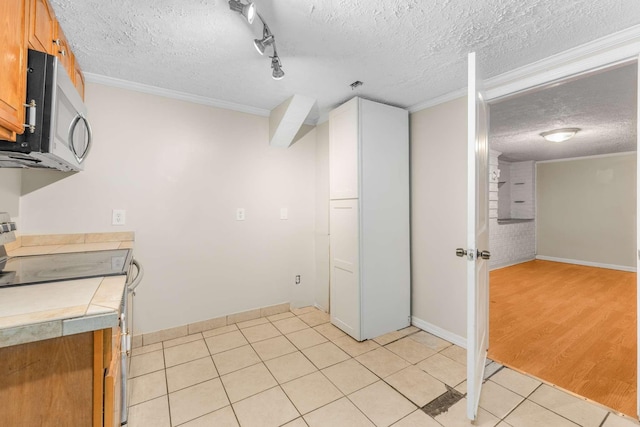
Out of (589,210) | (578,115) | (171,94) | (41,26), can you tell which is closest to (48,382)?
(41,26)

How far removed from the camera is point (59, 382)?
0.79 m

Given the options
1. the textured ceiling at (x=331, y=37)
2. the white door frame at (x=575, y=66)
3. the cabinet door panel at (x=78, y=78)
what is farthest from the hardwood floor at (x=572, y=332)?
the cabinet door panel at (x=78, y=78)

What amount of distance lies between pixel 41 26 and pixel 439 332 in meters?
3.19

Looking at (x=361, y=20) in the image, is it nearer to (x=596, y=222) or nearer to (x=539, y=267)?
(x=539, y=267)

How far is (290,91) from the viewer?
237 centimetres

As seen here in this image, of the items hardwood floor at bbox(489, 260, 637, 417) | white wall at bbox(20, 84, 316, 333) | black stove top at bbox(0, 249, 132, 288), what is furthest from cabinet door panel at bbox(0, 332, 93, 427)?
hardwood floor at bbox(489, 260, 637, 417)

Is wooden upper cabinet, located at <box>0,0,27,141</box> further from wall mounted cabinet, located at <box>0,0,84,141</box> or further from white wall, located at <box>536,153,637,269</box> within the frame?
white wall, located at <box>536,153,637,269</box>

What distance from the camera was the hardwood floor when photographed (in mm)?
1860

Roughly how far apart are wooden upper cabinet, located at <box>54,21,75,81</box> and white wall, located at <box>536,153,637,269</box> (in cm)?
770

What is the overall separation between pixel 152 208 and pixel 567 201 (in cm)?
736

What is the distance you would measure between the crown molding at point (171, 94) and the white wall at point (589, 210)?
6.33 metres

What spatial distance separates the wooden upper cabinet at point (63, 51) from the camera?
1.40 m

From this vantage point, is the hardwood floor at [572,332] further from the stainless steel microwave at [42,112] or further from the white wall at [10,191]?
the white wall at [10,191]

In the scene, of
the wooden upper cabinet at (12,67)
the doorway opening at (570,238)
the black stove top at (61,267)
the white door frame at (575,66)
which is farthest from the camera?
the doorway opening at (570,238)
